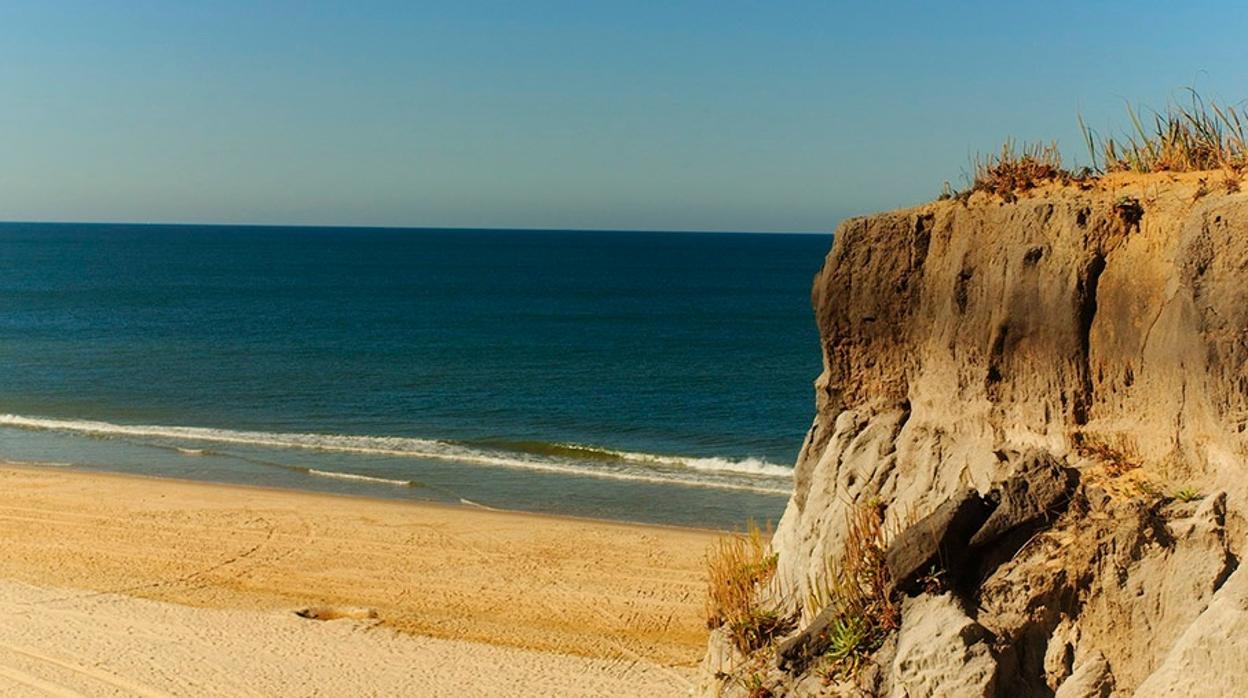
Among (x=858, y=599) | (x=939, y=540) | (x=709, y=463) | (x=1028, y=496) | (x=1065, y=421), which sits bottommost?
(x=709, y=463)

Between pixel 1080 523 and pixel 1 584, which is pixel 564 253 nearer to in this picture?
pixel 1 584

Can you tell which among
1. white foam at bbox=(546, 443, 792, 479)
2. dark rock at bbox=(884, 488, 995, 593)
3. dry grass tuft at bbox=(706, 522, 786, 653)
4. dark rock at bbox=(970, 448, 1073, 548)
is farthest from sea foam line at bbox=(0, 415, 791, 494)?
dark rock at bbox=(970, 448, 1073, 548)

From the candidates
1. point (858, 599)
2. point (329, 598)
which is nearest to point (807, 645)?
point (858, 599)

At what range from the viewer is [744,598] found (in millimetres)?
8211

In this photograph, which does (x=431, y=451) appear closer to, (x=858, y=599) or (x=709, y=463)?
(x=709, y=463)

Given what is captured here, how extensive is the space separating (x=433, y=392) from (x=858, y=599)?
31.6m

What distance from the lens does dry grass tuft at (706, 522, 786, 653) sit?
7.86 meters

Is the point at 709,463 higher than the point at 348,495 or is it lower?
higher

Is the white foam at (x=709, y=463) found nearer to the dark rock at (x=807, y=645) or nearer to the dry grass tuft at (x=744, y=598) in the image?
the dry grass tuft at (x=744, y=598)

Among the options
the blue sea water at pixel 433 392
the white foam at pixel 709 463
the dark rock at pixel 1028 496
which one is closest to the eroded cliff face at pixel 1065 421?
the dark rock at pixel 1028 496

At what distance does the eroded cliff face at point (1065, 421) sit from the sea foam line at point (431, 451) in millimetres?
16179

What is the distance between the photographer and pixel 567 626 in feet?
49.6

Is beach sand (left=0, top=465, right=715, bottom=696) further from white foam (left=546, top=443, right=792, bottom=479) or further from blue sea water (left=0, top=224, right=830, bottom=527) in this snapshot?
white foam (left=546, top=443, right=792, bottom=479)

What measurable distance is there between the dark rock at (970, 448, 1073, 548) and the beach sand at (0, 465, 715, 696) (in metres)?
6.86
